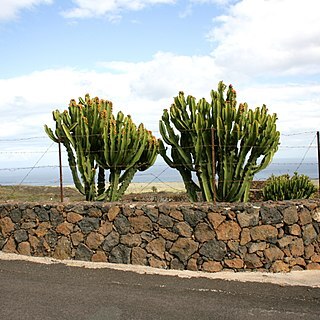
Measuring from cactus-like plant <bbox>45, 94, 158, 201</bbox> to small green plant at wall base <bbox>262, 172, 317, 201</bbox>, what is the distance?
4.48 m

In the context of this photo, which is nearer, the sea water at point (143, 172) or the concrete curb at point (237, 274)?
the concrete curb at point (237, 274)

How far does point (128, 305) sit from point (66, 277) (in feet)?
7.98

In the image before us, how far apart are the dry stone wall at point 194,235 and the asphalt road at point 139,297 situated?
865mm

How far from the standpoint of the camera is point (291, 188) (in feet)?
50.4

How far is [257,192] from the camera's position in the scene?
19.5 metres

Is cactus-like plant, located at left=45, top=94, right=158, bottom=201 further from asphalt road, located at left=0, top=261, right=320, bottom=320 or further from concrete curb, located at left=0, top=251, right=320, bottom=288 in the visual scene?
asphalt road, located at left=0, top=261, right=320, bottom=320

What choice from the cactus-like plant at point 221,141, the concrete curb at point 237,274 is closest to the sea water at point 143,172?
the cactus-like plant at point 221,141

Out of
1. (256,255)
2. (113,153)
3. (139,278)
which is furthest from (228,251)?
(113,153)

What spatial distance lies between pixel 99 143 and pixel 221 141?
339 centimetres

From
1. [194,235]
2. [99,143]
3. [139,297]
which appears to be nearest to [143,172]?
[99,143]

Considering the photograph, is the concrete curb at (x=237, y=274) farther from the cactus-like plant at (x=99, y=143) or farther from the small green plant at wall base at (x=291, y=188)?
the small green plant at wall base at (x=291, y=188)

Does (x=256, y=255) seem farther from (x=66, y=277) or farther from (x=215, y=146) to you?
(x=66, y=277)

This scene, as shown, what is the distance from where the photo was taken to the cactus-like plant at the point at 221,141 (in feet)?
38.5

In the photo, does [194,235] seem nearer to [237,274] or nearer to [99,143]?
[237,274]
